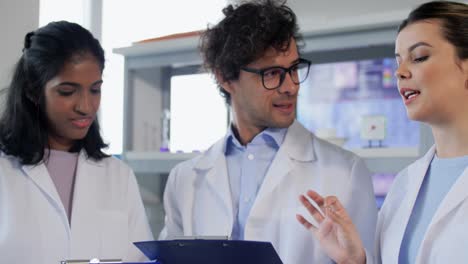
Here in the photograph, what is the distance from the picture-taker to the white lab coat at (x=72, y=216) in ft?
4.78

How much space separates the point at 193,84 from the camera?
9.72 ft

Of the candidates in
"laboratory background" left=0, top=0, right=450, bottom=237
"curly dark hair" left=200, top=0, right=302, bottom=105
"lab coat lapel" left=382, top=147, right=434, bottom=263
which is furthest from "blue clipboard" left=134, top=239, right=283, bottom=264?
"laboratory background" left=0, top=0, right=450, bottom=237

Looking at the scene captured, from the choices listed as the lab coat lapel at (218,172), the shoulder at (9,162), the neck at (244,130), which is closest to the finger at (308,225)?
the lab coat lapel at (218,172)

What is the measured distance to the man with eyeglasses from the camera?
1.57 m

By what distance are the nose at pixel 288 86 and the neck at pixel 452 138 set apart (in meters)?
0.47

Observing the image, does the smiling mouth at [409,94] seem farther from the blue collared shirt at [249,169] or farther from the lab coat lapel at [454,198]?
the blue collared shirt at [249,169]

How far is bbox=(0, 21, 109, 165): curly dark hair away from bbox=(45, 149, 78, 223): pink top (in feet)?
0.14

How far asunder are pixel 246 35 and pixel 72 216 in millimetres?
750

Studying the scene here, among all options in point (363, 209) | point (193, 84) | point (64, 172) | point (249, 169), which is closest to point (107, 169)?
point (64, 172)

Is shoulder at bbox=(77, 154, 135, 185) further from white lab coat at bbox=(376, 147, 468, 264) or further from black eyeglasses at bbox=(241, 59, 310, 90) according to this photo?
white lab coat at bbox=(376, 147, 468, 264)

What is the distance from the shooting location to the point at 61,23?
1617 millimetres

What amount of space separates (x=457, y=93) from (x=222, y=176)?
29.7 inches

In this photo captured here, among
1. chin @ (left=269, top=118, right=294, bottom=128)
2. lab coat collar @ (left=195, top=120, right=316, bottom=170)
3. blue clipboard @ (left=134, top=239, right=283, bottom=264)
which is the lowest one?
blue clipboard @ (left=134, top=239, right=283, bottom=264)

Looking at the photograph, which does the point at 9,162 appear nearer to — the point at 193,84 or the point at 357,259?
the point at 357,259
